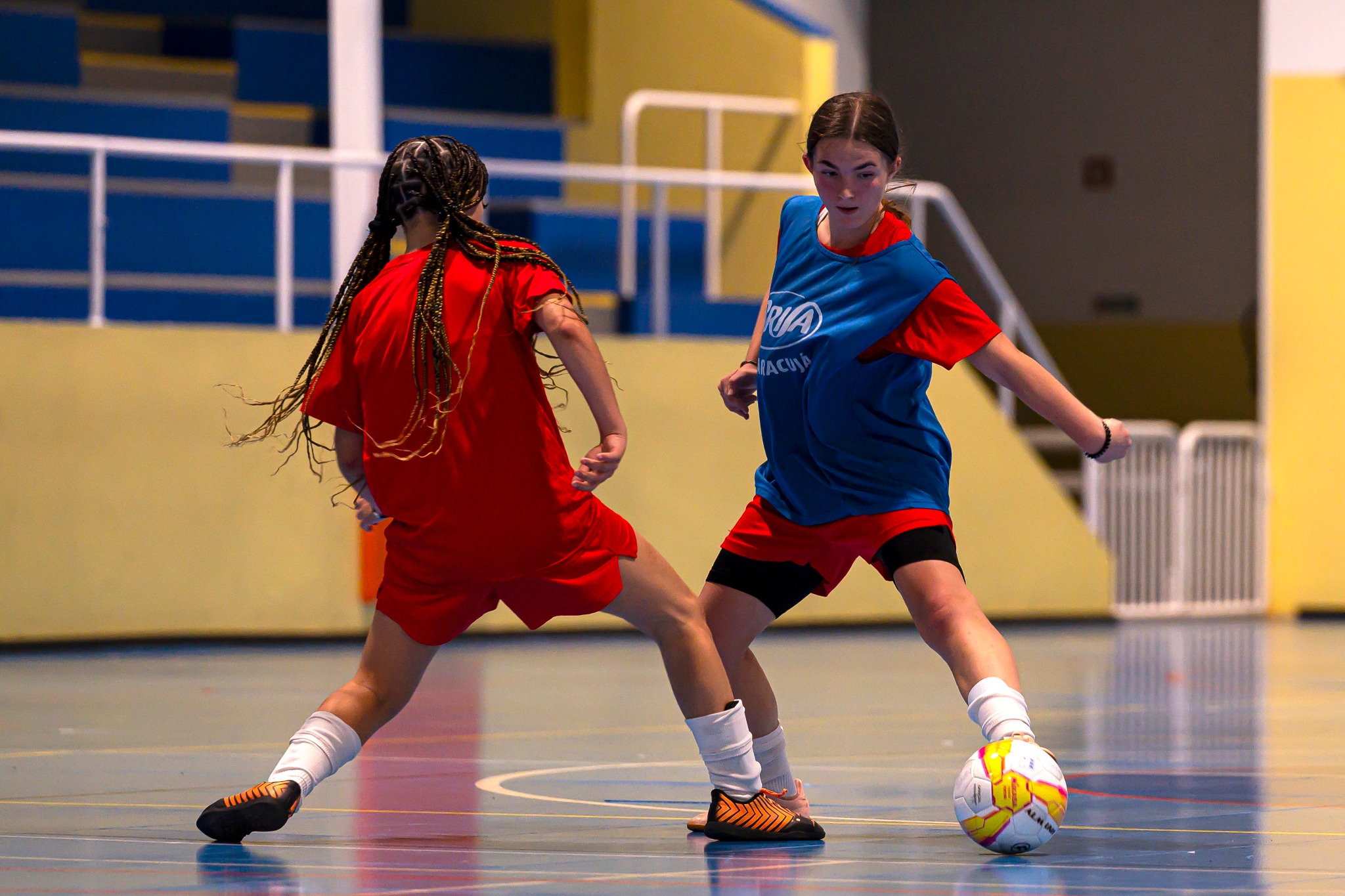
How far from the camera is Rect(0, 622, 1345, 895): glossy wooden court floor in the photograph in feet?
13.9

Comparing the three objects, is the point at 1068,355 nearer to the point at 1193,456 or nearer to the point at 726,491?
the point at 1193,456

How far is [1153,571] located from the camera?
14.6 metres

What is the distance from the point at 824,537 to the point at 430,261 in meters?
1.08

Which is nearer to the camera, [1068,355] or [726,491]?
[726,491]

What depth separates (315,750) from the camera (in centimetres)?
460

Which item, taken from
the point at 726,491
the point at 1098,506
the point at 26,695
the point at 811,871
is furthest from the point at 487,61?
the point at 811,871

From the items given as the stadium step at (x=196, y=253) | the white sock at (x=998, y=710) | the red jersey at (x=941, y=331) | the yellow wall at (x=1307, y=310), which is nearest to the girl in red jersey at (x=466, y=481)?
the white sock at (x=998, y=710)

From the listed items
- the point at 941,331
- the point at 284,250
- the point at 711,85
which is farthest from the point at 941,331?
the point at 711,85

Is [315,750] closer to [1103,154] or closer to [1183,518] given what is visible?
[1183,518]

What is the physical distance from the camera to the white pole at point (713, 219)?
44.7ft

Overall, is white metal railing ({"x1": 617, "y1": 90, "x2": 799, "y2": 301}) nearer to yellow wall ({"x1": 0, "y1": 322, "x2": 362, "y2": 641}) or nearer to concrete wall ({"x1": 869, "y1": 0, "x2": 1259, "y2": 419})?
yellow wall ({"x1": 0, "y1": 322, "x2": 362, "y2": 641})

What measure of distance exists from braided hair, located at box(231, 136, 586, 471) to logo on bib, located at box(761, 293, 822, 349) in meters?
0.46

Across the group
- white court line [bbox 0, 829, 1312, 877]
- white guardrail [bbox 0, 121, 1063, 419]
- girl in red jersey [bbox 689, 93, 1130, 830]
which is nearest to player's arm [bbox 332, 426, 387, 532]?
white court line [bbox 0, 829, 1312, 877]

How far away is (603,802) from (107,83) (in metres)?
10.2
